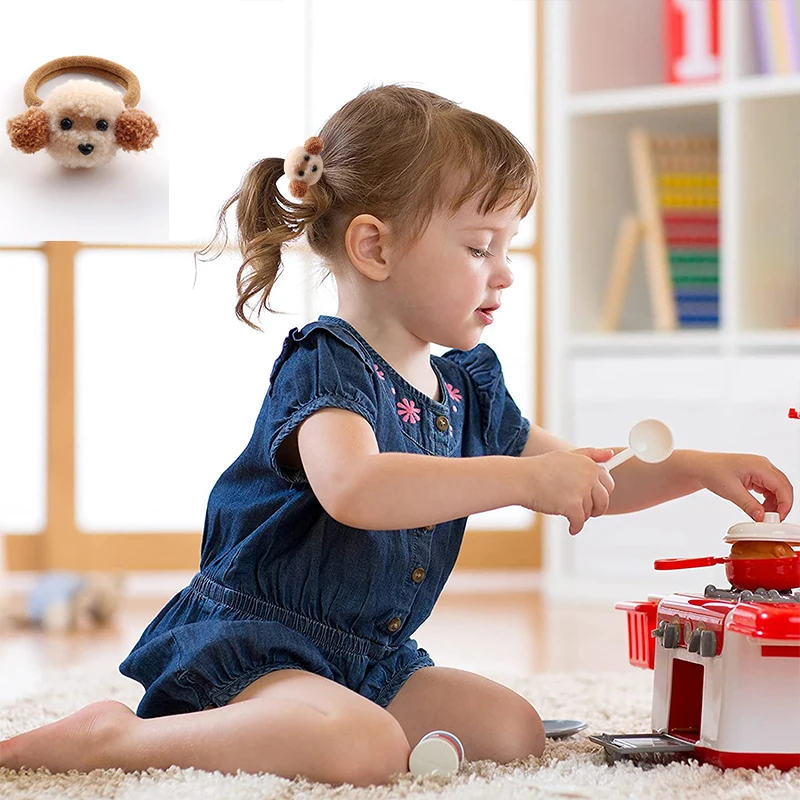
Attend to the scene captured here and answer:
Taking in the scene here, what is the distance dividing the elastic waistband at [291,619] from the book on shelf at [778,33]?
1.41 meters

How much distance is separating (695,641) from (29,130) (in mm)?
630

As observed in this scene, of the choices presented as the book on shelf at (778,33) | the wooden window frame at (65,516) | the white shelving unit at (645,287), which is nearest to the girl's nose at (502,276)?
the white shelving unit at (645,287)

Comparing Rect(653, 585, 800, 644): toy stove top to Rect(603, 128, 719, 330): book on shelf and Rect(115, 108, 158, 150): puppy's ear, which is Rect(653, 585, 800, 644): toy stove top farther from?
Rect(603, 128, 719, 330): book on shelf

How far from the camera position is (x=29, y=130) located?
954mm

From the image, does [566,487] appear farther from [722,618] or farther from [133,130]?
[133,130]

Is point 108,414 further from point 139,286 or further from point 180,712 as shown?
point 180,712

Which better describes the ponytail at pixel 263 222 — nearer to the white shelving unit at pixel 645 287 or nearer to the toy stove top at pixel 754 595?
the toy stove top at pixel 754 595

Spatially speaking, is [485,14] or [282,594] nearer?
[282,594]

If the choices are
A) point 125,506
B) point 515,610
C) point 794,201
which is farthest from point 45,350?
point 794,201

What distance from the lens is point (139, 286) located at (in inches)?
95.0

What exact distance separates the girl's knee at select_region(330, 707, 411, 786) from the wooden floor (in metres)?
0.55

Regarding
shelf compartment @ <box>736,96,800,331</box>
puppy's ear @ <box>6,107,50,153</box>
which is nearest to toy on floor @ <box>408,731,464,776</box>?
puppy's ear @ <box>6,107,50,153</box>

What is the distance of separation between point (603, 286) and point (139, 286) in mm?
905

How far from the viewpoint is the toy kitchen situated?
0.82m
